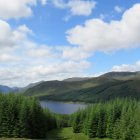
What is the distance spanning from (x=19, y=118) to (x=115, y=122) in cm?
3919

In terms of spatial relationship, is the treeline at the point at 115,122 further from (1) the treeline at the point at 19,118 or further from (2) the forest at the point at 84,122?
(1) the treeline at the point at 19,118

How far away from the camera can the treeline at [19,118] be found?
340 feet

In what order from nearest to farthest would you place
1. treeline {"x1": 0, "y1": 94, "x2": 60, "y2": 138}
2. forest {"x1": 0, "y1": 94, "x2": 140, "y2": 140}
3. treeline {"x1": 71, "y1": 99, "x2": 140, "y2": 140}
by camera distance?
treeline {"x1": 0, "y1": 94, "x2": 60, "y2": 138} < forest {"x1": 0, "y1": 94, "x2": 140, "y2": 140} < treeline {"x1": 71, "y1": 99, "x2": 140, "y2": 140}

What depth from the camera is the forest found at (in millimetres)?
104562

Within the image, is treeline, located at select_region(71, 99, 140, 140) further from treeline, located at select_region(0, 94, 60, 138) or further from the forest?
treeline, located at select_region(0, 94, 60, 138)

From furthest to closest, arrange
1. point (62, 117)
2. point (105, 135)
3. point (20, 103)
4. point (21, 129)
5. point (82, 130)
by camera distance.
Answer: point (62, 117) < point (82, 130) < point (105, 135) < point (20, 103) < point (21, 129)

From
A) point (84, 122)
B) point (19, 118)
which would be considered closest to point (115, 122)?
point (84, 122)

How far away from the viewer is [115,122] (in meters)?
125

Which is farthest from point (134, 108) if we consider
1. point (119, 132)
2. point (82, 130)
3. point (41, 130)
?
point (41, 130)

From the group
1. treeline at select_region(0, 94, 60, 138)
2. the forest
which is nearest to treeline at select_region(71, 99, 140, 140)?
the forest

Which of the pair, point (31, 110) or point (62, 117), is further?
point (62, 117)

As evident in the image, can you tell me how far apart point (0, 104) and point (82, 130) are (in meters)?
48.2

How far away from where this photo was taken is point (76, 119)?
14888 cm

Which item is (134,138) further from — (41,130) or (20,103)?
(20,103)
